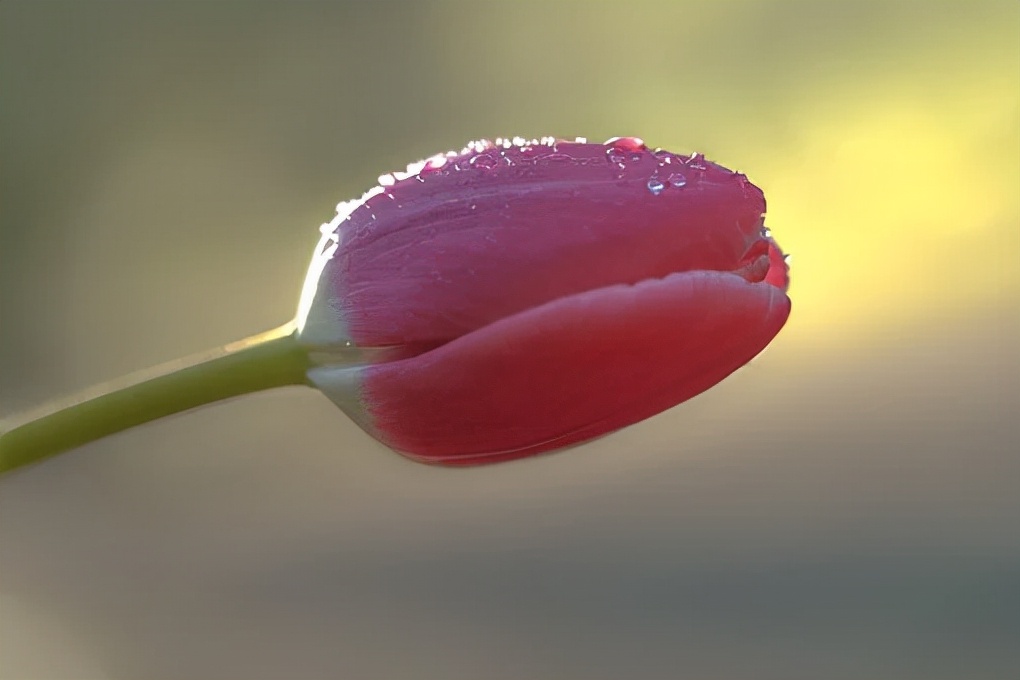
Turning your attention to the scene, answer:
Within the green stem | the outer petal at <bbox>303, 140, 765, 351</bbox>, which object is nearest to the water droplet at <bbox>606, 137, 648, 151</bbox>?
the outer petal at <bbox>303, 140, 765, 351</bbox>

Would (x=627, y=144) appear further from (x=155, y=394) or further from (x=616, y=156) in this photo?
(x=155, y=394)

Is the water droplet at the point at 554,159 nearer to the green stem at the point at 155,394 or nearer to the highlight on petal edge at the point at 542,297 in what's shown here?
the highlight on petal edge at the point at 542,297

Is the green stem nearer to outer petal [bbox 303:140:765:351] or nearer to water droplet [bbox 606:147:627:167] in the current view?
outer petal [bbox 303:140:765:351]

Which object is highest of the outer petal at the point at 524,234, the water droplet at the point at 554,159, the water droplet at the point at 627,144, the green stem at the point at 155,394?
the water droplet at the point at 627,144

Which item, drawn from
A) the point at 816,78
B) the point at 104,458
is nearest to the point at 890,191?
the point at 816,78

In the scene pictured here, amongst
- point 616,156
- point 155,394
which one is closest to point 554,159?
point 616,156

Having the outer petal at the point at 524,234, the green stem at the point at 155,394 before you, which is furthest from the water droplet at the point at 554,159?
the green stem at the point at 155,394
